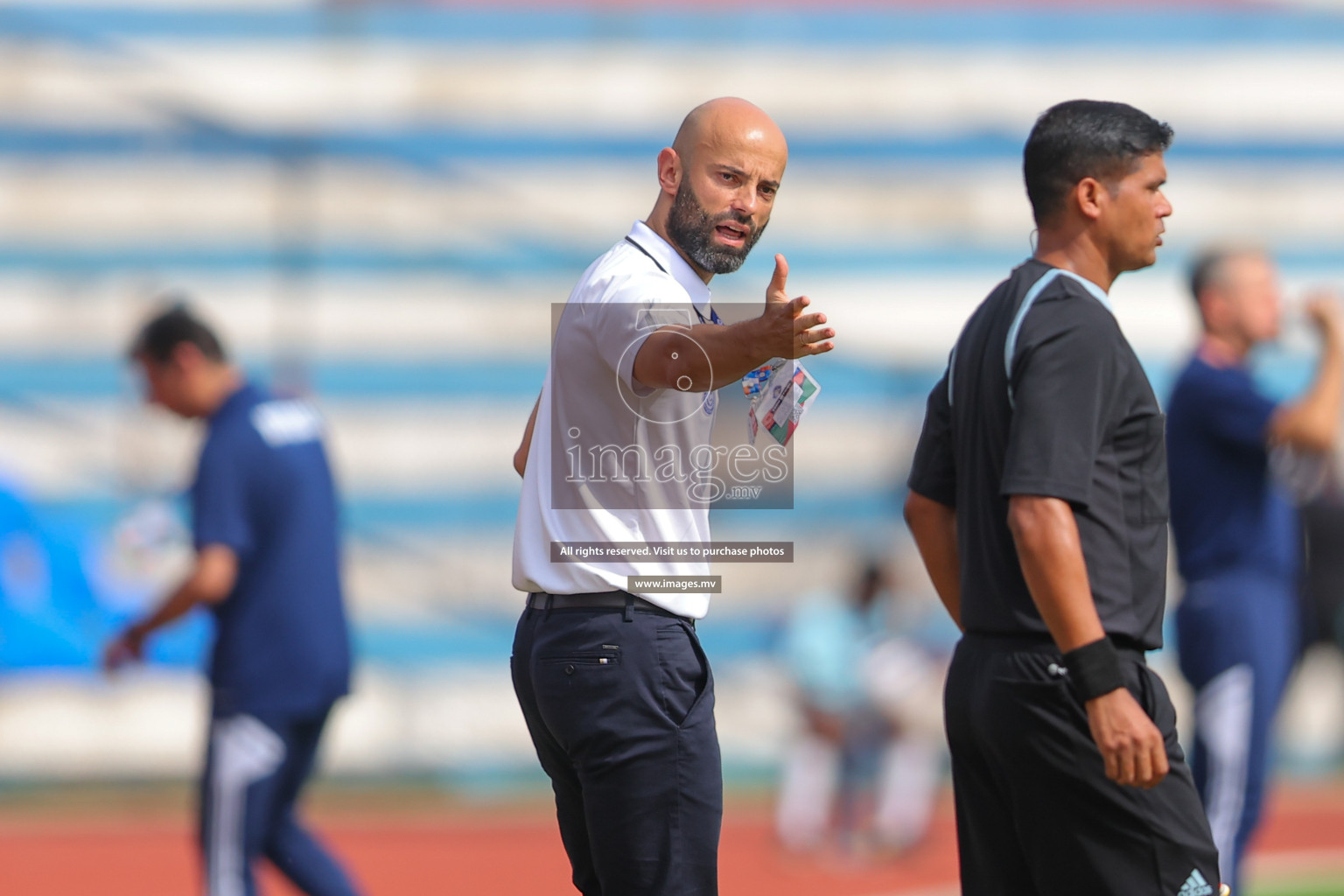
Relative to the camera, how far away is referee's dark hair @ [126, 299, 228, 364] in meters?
4.82

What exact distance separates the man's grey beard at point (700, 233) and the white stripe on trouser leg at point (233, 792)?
7.71ft

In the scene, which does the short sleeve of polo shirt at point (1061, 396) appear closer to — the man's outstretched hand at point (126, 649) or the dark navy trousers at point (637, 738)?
the dark navy trousers at point (637, 738)

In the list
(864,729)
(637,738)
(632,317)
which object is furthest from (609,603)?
(864,729)

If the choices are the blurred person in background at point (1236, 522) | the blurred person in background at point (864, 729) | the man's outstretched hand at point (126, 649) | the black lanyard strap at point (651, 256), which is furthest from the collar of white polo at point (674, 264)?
the blurred person in background at point (864, 729)

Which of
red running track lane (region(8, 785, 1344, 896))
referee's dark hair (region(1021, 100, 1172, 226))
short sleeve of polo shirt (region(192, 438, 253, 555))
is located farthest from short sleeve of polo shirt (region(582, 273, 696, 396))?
red running track lane (region(8, 785, 1344, 896))

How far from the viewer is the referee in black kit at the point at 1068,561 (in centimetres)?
280

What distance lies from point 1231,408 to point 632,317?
2.63 meters

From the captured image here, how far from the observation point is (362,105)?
12000mm

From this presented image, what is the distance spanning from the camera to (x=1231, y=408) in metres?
4.73

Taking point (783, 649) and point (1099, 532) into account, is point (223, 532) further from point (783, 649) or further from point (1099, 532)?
point (783, 649)

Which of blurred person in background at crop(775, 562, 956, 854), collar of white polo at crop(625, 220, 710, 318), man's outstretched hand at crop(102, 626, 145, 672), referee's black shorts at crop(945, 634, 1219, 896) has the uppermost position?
collar of white polo at crop(625, 220, 710, 318)

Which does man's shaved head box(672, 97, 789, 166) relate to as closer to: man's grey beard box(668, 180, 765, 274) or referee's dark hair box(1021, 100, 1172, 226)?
man's grey beard box(668, 180, 765, 274)

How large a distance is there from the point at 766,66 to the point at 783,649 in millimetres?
4603

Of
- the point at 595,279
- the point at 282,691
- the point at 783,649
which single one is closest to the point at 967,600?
the point at 595,279
